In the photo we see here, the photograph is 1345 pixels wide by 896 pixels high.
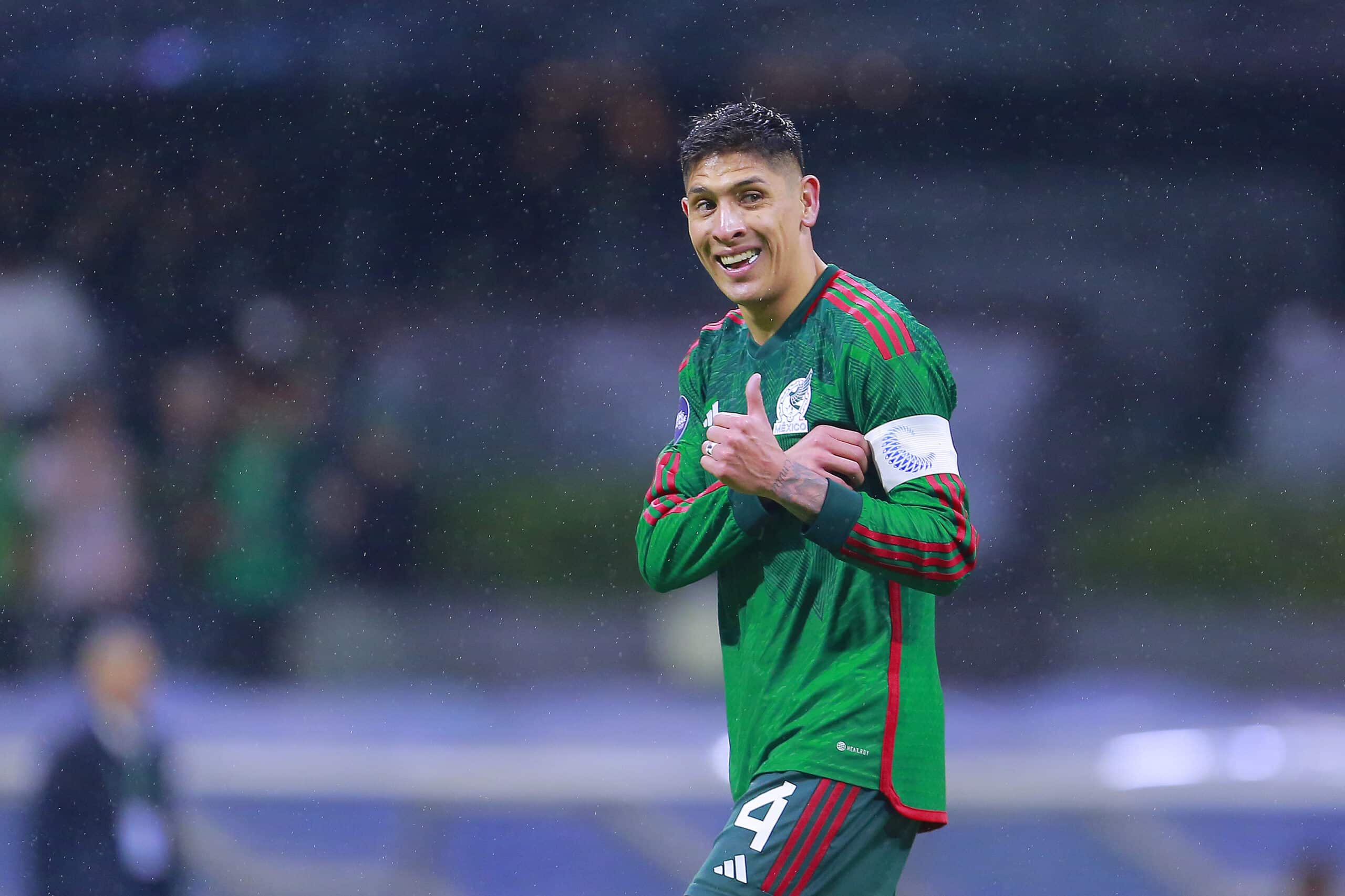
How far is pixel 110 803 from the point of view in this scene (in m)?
3.29

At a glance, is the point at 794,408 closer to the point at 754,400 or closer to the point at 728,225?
the point at 754,400

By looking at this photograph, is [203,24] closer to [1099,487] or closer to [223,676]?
[223,676]

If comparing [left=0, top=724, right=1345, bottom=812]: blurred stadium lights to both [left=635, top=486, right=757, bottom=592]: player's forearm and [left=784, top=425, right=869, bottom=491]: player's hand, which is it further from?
[left=784, top=425, right=869, bottom=491]: player's hand

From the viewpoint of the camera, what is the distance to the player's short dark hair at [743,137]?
64.8 inches

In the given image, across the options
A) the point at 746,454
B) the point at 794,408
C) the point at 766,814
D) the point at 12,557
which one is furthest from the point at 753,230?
the point at 12,557

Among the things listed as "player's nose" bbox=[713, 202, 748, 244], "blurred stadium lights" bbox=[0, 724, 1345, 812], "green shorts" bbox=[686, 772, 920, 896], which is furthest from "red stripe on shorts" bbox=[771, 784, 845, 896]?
"blurred stadium lights" bbox=[0, 724, 1345, 812]

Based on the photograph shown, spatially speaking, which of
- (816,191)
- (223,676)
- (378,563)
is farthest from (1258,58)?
(223,676)

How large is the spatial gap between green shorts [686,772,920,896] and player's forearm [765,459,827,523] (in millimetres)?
299

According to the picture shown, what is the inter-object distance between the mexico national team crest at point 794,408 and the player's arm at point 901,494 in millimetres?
56

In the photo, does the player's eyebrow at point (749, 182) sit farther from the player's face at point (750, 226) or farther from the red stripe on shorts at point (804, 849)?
the red stripe on shorts at point (804, 849)

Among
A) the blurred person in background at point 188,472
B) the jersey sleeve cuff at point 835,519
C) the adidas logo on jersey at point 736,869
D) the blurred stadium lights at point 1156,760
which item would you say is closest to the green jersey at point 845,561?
the jersey sleeve cuff at point 835,519

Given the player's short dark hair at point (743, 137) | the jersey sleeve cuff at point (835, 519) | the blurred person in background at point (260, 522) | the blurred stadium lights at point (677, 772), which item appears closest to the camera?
the jersey sleeve cuff at point (835, 519)

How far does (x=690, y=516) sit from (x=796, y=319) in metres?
0.26

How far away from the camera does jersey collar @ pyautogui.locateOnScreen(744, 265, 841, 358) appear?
5.39 feet
